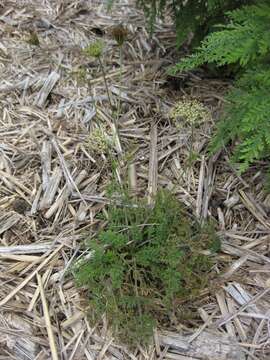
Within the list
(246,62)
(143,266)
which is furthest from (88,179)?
(246,62)

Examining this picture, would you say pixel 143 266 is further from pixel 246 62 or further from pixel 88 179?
pixel 246 62

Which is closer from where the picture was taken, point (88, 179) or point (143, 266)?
point (143, 266)

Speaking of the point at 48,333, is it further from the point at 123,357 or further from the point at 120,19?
the point at 120,19

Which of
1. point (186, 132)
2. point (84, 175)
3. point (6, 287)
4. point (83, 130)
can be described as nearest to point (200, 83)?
point (186, 132)

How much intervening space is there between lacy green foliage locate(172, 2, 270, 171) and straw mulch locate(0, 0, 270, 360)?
0.27 metres

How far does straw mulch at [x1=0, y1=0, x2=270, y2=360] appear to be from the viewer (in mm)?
1850

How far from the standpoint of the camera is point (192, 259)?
6.20 ft

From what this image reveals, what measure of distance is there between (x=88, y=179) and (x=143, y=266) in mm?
491

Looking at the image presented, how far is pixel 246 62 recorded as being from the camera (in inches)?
79.9

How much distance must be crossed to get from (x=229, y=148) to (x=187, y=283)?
2.36 ft

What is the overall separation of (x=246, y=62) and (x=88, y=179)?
29.9 inches

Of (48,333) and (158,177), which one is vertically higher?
(158,177)

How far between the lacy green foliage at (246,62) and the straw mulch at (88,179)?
265 mm

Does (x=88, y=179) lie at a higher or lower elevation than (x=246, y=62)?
lower
